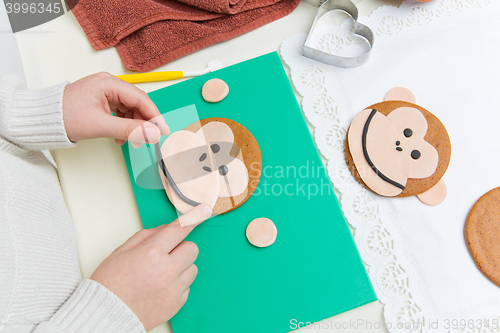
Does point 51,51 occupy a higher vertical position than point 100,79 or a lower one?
higher

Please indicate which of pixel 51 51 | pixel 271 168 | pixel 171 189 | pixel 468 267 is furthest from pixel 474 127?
pixel 51 51

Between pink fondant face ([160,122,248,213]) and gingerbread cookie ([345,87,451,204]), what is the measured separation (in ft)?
0.64

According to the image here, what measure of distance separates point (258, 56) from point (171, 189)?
297 millimetres

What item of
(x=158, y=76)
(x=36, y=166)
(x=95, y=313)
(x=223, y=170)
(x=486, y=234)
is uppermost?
(x=158, y=76)

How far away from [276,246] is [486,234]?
1.05ft

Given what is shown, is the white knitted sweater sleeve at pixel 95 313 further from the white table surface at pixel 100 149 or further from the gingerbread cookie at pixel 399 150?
the gingerbread cookie at pixel 399 150

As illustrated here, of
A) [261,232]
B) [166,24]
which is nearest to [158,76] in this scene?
[166,24]

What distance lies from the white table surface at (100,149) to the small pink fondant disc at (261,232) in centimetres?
15

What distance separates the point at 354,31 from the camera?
0.58 m

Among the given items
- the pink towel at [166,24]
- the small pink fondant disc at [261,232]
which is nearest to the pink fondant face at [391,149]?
the small pink fondant disc at [261,232]

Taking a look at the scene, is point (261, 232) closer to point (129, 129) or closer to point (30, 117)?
point (129, 129)

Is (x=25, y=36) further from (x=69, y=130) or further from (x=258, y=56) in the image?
(x=258, y=56)

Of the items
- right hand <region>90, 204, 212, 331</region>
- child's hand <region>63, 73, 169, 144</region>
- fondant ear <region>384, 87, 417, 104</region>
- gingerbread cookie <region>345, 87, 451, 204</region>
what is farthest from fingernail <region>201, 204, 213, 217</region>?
fondant ear <region>384, 87, 417, 104</region>

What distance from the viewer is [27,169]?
455 millimetres
